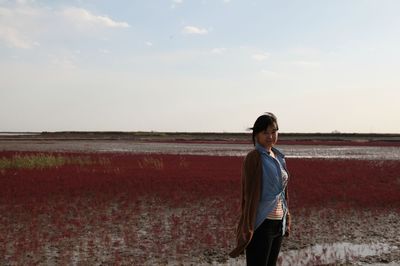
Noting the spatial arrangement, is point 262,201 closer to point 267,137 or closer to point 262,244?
point 262,244

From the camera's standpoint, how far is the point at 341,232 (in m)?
11.2

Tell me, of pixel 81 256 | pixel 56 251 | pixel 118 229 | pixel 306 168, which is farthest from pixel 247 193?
pixel 306 168

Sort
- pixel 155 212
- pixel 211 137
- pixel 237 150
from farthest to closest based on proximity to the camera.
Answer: pixel 211 137 < pixel 237 150 < pixel 155 212

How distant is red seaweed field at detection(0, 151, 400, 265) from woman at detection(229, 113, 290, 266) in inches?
166

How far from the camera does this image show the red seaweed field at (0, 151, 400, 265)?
934 centimetres

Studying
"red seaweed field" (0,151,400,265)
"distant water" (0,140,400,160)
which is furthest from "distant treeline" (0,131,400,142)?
"red seaweed field" (0,151,400,265)

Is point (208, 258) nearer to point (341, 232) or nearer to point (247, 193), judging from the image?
point (341, 232)

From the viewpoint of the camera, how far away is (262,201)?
4676 mm

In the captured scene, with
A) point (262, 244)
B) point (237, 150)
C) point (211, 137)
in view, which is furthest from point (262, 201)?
point (211, 137)

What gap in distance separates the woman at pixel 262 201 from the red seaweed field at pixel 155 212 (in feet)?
13.8

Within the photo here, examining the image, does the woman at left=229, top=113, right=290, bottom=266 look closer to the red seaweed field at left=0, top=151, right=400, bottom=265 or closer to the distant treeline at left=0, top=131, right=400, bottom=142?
the red seaweed field at left=0, top=151, right=400, bottom=265

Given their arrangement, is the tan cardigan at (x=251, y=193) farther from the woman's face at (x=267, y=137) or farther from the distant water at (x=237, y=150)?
the distant water at (x=237, y=150)

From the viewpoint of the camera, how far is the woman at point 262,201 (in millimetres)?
4586

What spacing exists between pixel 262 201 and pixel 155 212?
9.34 m
